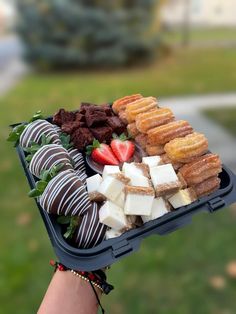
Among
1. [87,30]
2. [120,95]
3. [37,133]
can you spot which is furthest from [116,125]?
[87,30]

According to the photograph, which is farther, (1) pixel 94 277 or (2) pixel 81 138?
(2) pixel 81 138

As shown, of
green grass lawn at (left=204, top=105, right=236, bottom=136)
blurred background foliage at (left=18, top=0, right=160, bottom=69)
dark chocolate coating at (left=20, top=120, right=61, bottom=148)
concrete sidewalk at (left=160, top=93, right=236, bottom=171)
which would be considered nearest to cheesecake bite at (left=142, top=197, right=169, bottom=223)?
dark chocolate coating at (left=20, top=120, right=61, bottom=148)

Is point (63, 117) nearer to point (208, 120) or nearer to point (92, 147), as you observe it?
point (92, 147)

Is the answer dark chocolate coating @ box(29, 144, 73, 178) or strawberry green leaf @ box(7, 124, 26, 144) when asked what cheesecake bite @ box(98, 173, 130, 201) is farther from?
strawberry green leaf @ box(7, 124, 26, 144)

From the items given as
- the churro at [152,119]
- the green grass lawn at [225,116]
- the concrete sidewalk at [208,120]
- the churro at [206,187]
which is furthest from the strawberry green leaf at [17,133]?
the green grass lawn at [225,116]

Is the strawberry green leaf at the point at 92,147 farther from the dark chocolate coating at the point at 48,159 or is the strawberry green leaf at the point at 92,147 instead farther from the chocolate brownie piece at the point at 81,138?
the dark chocolate coating at the point at 48,159

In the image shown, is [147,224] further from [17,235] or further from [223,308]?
[17,235]
